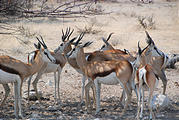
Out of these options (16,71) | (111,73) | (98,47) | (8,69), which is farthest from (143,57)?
(98,47)

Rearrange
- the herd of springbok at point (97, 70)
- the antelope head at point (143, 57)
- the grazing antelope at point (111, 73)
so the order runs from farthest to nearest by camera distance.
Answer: the antelope head at point (143, 57) → the grazing antelope at point (111, 73) → the herd of springbok at point (97, 70)

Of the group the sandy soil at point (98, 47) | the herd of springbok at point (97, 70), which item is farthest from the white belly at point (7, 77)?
the sandy soil at point (98, 47)

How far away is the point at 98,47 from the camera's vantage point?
48.2 ft

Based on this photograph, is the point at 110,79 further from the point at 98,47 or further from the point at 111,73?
the point at 98,47

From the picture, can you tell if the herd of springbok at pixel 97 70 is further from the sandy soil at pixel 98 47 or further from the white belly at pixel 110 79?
the sandy soil at pixel 98 47

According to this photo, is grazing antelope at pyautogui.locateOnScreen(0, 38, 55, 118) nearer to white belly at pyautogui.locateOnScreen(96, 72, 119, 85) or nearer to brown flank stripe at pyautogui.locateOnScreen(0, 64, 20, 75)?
brown flank stripe at pyautogui.locateOnScreen(0, 64, 20, 75)

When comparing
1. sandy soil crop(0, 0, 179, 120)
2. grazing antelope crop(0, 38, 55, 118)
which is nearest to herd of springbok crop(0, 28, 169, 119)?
grazing antelope crop(0, 38, 55, 118)

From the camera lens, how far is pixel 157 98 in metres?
7.86

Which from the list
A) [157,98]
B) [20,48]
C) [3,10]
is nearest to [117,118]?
[157,98]

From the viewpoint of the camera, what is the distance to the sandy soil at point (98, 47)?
7.55 m

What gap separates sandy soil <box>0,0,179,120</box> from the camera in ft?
24.8

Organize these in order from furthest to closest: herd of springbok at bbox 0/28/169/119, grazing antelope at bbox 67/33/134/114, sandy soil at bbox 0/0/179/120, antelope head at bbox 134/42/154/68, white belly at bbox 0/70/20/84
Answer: antelope head at bbox 134/42/154/68 < sandy soil at bbox 0/0/179/120 < grazing antelope at bbox 67/33/134/114 < herd of springbok at bbox 0/28/169/119 < white belly at bbox 0/70/20/84

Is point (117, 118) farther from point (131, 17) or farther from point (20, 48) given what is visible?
point (131, 17)

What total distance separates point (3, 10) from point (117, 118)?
3.20 metres
